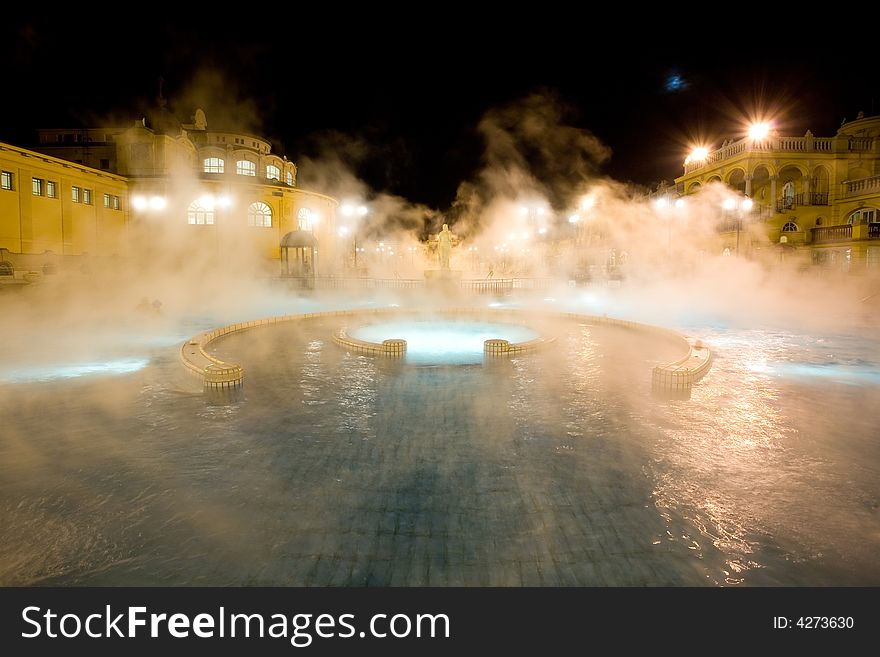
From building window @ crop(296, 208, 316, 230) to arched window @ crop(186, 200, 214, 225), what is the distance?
6108mm

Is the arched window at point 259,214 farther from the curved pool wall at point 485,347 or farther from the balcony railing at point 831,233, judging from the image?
the balcony railing at point 831,233

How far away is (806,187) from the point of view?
2847 cm

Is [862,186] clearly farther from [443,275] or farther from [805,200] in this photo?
[443,275]

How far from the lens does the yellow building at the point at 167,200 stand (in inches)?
1144

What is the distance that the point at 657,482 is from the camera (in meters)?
5.22

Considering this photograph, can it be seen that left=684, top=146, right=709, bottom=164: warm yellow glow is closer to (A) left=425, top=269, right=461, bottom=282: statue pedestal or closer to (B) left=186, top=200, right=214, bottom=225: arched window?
(A) left=425, top=269, right=461, bottom=282: statue pedestal

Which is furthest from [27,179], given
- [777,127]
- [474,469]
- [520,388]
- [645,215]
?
[777,127]

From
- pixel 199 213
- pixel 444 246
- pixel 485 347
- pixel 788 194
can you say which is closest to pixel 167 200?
pixel 199 213

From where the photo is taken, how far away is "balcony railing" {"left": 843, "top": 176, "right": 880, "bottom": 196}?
86.8 feet

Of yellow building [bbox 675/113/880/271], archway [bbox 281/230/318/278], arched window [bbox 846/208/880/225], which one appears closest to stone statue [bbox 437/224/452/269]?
archway [bbox 281/230/318/278]

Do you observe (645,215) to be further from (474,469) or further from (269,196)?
(474,469)

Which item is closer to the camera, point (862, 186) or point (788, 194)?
point (862, 186)

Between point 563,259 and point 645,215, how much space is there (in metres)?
16.5

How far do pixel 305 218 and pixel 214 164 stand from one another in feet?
25.4
